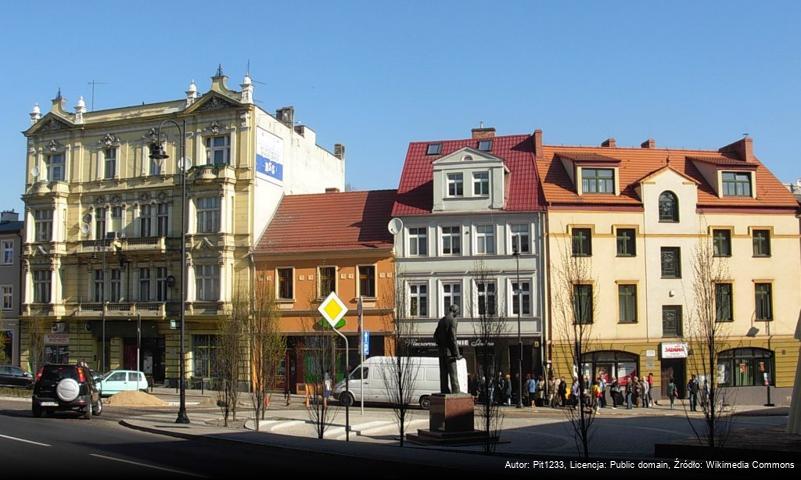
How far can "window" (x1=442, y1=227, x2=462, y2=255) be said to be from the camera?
45312 millimetres

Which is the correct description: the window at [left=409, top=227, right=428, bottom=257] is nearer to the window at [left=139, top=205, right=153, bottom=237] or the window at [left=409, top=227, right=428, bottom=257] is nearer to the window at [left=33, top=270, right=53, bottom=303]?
the window at [left=139, top=205, right=153, bottom=237]

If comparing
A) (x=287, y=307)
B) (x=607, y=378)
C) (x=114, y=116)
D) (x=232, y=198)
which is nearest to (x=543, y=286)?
(x=607, y=378)

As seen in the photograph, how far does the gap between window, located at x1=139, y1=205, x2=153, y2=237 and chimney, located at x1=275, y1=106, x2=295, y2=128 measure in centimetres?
1053

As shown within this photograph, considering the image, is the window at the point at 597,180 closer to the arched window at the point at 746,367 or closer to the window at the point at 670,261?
the window at the point at 670,261

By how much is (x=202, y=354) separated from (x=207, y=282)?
4.30 meters

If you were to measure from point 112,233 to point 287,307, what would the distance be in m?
13.2

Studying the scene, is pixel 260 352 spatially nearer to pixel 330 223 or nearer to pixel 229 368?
pixel 229 368

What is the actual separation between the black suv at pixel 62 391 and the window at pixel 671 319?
2949cm

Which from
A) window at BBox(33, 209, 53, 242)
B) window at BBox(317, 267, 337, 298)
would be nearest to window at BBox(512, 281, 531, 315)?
window at BBox(317, 267, 337, 298)

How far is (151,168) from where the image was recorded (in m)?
51.9

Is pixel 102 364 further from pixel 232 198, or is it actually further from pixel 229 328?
pixel 229 328

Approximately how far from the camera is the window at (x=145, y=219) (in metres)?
51.4

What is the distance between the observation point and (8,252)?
57031 millimetres

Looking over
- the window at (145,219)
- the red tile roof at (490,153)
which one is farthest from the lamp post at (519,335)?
the window at (145,219)
